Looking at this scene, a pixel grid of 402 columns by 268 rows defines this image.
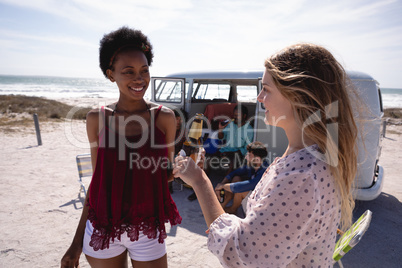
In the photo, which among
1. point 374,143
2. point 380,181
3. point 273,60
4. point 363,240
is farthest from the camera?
point 380,181

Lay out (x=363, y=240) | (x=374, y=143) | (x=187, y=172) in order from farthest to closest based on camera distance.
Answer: (x=374, y=143)
(x=363, y=240)
(x=187, y=172)

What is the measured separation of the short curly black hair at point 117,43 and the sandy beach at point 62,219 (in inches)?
101

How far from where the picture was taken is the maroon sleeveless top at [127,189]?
1.34 m

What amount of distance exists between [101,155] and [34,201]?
4.40 m

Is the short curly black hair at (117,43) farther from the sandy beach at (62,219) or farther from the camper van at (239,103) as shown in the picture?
the camper van at (239,103)

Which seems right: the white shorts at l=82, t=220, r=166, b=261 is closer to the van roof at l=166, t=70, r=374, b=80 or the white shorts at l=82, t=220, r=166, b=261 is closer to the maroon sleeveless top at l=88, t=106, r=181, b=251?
the maroon sleeveless top at l=88, t=106, r=181, b=251

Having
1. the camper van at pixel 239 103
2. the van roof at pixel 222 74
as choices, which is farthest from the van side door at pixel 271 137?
the van roof at pixel 222 74

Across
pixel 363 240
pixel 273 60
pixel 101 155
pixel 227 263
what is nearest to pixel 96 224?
pixel 101 155

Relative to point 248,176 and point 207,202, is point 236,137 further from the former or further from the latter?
point 207,202

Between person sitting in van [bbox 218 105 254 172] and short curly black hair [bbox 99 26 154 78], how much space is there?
13.3 feet

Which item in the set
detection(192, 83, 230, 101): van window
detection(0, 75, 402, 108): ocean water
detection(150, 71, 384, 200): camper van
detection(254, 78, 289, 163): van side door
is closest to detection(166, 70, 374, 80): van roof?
detection(150, 71, 384, 200): camper van

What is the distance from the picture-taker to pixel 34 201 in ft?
15.7

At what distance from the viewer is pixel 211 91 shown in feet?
26.4

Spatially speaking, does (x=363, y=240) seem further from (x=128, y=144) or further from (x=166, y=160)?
(x=128, y=144)
